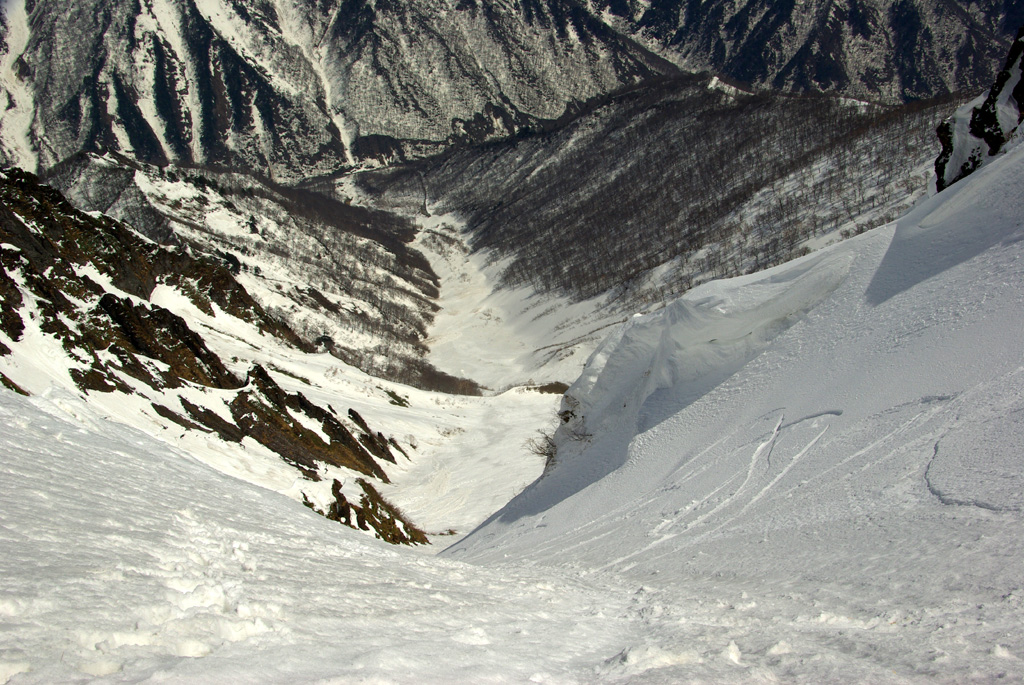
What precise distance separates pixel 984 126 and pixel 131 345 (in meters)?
30.9

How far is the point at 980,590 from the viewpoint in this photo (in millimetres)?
5117

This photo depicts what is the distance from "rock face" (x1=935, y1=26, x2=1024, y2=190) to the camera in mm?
17641

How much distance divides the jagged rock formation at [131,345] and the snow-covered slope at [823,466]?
9.78m

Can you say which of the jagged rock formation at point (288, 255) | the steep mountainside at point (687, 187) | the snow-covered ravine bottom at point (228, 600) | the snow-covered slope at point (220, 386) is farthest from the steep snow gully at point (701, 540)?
the steep mountainside at point (687, 187)

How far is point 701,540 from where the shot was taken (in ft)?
29.9

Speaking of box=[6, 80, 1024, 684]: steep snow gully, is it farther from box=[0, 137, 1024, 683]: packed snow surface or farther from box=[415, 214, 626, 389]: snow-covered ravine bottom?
box=[415, 214, 626, 389]: snow-covered ravine bottom

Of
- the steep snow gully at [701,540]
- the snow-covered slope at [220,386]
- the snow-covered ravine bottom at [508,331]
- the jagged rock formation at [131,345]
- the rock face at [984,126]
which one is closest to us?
the steep snow gully at [701,540]

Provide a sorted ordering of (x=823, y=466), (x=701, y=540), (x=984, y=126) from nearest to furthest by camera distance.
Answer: (x=701, y=540), (x=823, y=466), (x=984, y=126)

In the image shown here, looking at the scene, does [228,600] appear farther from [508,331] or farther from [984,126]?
[508,331]

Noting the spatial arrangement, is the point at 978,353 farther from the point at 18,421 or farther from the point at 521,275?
the point at 521,275

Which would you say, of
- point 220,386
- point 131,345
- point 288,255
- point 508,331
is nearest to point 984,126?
point 220,386

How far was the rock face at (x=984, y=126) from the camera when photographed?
57.9 ft

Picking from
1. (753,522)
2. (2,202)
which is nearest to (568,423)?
(753,522)

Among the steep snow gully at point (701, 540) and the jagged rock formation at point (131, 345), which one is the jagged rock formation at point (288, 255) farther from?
the steep snow gully at point (701, 540)
